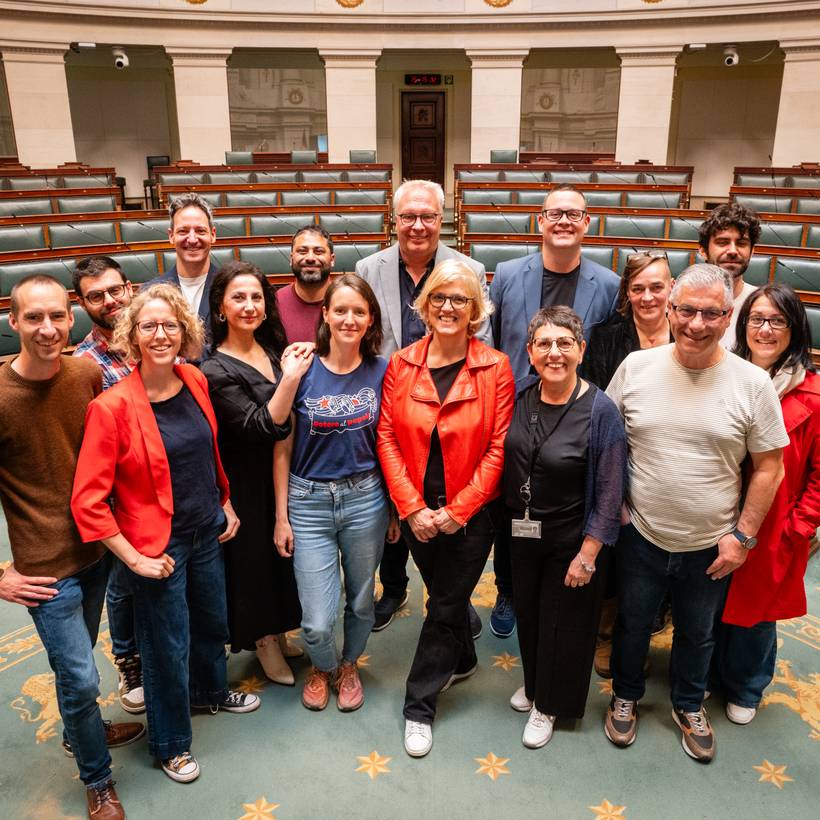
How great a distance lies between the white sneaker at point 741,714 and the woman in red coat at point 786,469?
0.34 meters

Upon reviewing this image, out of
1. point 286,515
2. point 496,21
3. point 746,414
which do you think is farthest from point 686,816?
point 496,21

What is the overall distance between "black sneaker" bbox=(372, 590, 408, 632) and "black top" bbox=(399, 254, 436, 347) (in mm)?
1114

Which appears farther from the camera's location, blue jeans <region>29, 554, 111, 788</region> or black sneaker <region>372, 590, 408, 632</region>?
black sneaker <region>372, 590, 408, 632</region>

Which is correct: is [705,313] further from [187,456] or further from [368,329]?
[187,456]

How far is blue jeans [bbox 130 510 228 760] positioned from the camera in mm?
1869

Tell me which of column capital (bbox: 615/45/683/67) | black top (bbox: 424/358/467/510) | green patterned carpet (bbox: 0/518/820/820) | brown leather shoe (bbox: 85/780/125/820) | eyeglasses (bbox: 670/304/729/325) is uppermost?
column capital (bbox: 615/45/683/67)

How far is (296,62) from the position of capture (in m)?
12.6

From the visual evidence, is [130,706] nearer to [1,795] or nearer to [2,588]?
[1,795]

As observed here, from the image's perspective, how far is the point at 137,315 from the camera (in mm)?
1750

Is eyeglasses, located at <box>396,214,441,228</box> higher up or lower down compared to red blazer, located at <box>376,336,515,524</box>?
higher up

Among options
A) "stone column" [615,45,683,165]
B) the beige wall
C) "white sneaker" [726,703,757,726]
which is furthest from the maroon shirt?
the beige wall

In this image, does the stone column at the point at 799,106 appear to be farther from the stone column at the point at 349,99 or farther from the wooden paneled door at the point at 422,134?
the stone column at the point at 349,99

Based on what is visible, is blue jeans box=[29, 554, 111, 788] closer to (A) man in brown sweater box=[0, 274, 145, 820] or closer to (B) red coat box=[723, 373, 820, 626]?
(A) man in brown sweater box=[0, 274, 145, 820]

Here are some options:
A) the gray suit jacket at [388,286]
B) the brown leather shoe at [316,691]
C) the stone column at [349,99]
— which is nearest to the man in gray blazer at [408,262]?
the gray suit jacket at [388,286]
